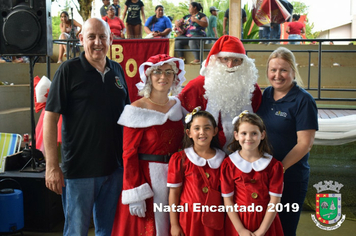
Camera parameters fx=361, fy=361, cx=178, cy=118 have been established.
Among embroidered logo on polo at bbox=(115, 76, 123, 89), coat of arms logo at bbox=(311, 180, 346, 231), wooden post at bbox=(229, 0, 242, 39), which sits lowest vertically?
coat of arms logo at bbox=(311, 180, 346, 231)

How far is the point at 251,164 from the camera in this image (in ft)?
6.64

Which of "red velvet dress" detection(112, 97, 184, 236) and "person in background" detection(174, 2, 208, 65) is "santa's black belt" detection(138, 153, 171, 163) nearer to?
"red velvet dress" detection(112, 97, 184, 236)

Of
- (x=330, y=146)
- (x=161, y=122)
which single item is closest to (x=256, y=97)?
(x=161, y=122)

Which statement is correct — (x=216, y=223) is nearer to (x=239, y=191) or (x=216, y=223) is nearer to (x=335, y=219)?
(x=239, y=191)

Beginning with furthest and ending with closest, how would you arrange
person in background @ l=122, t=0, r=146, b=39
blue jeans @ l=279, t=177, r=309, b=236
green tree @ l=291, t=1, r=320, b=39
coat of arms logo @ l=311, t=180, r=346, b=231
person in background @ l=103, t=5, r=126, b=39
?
1. green tree @ l=291, t=1, r=320, b=39
2. person in background @ l=122, t=0, r=146, b=39
3. person in background @ l=103, t=5, r=126, b=39
4. coat of arms logo @ l=311, t=180, r=346, b=231
5. blue jeans @ l=279, t=177, r=309, b=236

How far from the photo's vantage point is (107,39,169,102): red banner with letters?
4.85 metres

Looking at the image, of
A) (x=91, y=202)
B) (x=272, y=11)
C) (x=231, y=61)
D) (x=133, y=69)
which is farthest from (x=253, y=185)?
(x=272, y=11)

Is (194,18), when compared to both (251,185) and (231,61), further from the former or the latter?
(251,185)

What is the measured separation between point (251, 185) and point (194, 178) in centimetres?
32

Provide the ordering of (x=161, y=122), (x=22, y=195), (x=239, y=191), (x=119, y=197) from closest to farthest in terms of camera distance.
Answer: (x=239, y=191) < (x=161, y=122) < (x=119, y=197) < (x=22, y=195)

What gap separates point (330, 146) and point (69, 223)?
3276 mm

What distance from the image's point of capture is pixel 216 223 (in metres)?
2.02

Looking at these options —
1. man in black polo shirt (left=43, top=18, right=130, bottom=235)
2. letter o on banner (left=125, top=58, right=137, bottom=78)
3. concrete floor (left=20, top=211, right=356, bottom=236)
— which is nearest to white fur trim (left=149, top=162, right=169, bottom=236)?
man in black polo shirt (left=43, top=18, right=130, bottom=235)

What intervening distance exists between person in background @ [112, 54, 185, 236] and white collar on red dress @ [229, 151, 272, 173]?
411 millimetres
